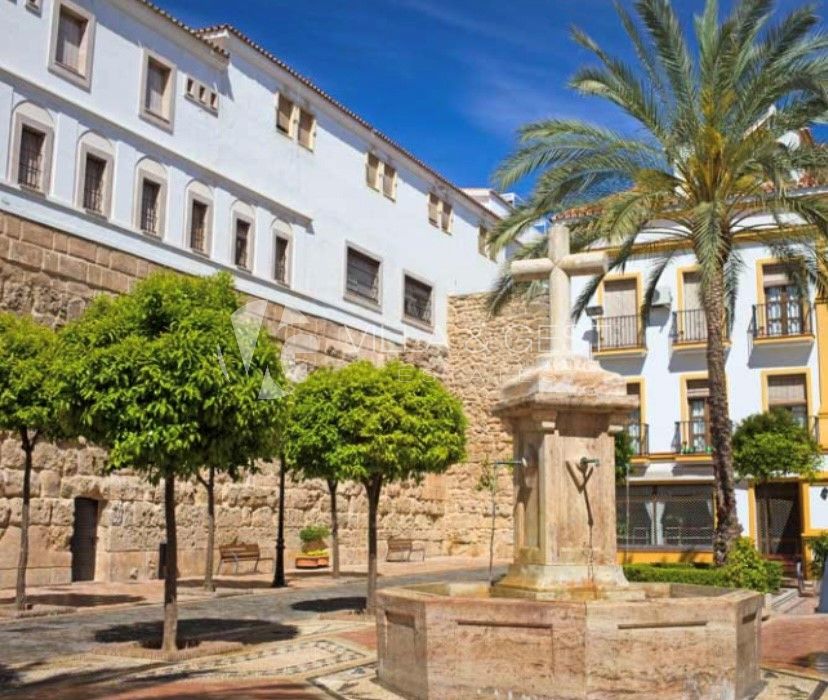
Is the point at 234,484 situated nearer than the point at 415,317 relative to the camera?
Yes

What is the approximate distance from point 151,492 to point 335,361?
7163 mm

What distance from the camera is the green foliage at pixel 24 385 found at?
1252cm

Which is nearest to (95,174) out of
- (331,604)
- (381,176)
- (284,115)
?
(284,115)

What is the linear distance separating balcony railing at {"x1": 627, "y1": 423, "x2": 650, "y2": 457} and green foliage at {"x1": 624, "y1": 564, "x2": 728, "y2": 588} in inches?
420

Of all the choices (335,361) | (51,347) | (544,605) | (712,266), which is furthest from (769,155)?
(335,361)

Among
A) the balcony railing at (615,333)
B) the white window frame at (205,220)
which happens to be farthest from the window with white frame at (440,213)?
the white window frame at (205,220)

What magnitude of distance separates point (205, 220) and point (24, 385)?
9.01m

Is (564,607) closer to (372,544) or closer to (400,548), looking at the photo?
(372,544)

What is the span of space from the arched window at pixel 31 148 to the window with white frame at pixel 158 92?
255 cm

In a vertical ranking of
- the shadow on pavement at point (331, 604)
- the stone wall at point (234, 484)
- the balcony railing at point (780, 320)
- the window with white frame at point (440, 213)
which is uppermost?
the window with white frame at point (440, 213)

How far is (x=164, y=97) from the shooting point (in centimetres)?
1989

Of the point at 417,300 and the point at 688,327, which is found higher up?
the point at 417,300

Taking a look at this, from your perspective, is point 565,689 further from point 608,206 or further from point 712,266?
point 608,206

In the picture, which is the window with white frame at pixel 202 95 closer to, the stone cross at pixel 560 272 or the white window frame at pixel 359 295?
the white window frame at pixel 359 295
